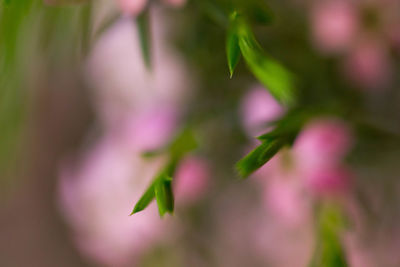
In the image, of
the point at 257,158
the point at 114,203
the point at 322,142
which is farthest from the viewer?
the point at 114,203

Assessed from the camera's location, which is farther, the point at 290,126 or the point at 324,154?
the point at 324,154

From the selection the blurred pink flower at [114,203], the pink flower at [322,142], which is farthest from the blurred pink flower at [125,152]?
the pink flower at [322,142]

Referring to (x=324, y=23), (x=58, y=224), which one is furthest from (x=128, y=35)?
(x=58, y=224)

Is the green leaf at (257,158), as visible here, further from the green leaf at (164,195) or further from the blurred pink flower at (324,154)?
the blurred pink flower at (324,154)

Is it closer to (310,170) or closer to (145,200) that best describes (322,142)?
(310,170)

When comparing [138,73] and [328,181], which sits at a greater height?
[138,73]

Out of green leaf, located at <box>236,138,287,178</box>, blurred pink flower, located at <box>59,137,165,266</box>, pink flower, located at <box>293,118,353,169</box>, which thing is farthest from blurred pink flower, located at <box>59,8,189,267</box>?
green leaf, located at <box>236,138,287,178</box>

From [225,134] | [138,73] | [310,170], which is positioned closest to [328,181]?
[310,170]
